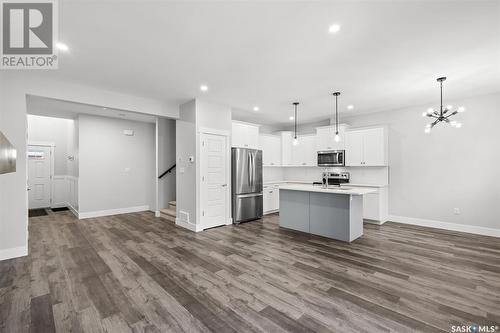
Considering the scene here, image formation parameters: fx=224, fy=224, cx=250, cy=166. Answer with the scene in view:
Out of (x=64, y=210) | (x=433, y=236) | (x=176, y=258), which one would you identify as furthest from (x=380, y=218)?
(x=64, y=210)

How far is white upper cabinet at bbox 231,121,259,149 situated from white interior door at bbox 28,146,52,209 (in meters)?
6.58

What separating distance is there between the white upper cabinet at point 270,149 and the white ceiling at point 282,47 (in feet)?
7.44

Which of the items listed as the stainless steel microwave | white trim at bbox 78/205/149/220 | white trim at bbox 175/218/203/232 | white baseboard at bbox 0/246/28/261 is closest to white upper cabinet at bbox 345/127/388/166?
the stainless steel microwave

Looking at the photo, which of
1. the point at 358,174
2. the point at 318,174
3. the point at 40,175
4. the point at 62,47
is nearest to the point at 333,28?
the point at 62,47

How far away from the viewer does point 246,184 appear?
5.54 meters

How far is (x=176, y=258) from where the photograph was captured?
10.9 feet

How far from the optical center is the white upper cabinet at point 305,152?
6645 millimetres

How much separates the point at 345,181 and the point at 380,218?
1.24 metres

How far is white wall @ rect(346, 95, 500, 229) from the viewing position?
445 centimetres

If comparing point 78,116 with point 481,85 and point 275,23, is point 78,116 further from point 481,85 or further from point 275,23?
point 481,85

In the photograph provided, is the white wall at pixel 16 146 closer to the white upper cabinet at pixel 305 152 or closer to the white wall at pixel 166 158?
the white wall at pixel 166 158

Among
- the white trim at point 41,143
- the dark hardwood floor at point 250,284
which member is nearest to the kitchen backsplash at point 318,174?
the dark hardwood floor at point 250,284

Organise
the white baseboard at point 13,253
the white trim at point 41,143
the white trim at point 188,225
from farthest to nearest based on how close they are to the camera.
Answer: the white trim at point 41,143
the white trim at point 188,225
the white baseboard at point 13,253

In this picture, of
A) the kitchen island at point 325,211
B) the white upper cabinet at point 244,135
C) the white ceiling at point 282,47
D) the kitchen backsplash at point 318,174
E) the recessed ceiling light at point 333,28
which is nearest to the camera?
the white ceiling at point 282,47
